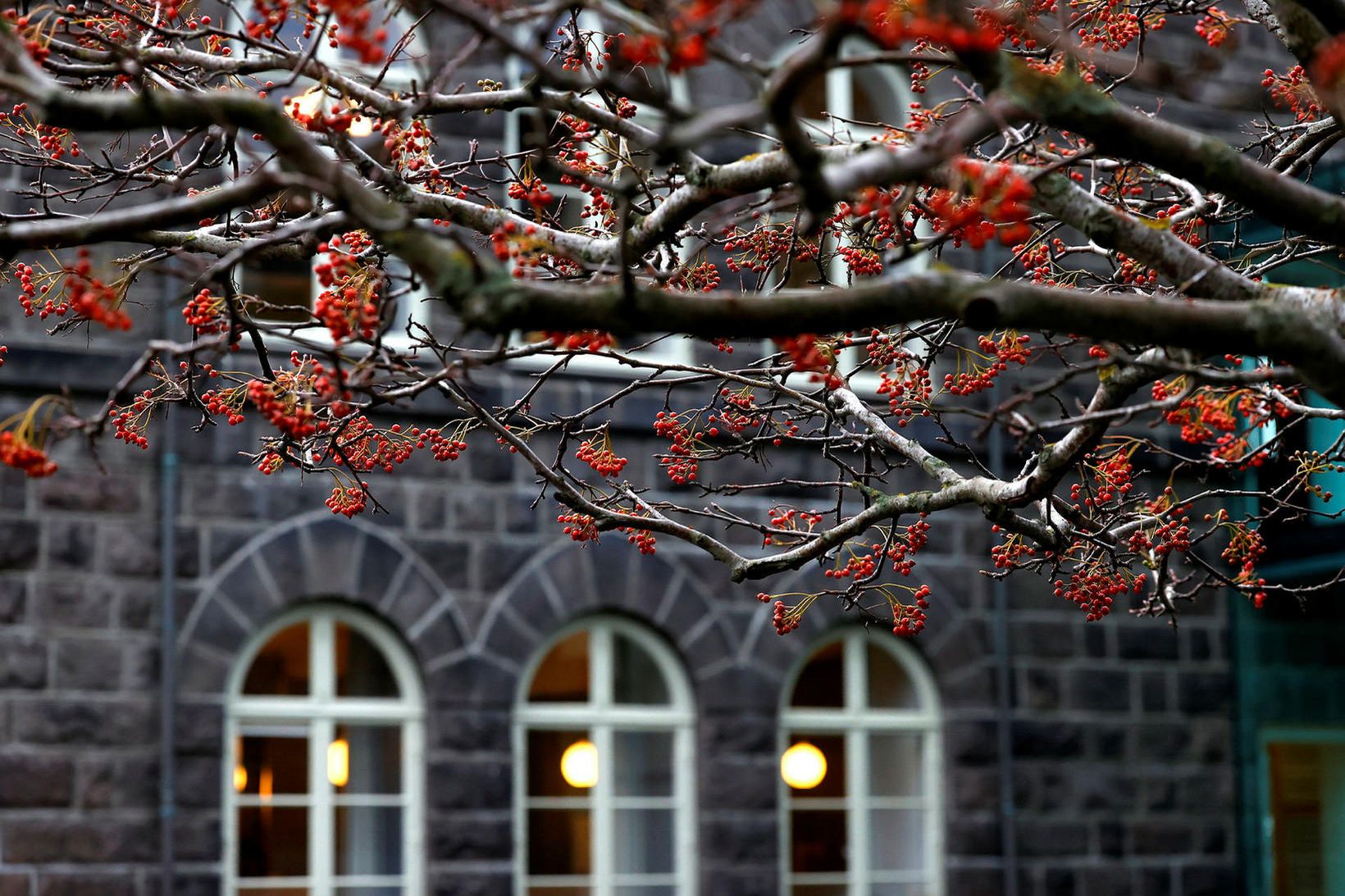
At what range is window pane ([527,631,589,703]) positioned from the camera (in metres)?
11.1

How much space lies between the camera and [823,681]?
38.7 feet

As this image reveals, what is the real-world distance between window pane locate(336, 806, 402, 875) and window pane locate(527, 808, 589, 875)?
0.82m

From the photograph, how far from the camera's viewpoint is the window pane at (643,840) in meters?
11.1

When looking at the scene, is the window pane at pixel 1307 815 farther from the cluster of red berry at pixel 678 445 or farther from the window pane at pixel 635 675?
the cluster of red berry at pixel 678 445

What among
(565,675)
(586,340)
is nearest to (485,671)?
(565,675)

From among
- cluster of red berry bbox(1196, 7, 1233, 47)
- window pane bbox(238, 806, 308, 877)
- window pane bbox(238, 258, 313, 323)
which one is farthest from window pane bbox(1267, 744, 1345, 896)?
cluster of red berry bbox(1196, 7, 1233, 47)

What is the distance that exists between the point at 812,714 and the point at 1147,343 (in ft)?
26.8

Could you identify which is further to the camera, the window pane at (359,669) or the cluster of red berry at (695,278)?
the window pane at (359,669)

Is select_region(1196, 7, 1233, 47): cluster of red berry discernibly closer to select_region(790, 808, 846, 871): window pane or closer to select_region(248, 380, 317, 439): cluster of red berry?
select_region(248, 380, 317, 439): cluster of red berry

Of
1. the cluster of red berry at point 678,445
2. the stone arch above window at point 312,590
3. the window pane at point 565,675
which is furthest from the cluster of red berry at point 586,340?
the window pane at point 565,675

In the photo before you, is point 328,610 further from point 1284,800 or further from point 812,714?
point 1284,800

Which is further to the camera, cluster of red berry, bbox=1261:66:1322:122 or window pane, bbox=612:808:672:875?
window pane, bbox=612:808:672:875

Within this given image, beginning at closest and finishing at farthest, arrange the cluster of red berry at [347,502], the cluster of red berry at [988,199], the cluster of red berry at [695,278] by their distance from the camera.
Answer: the cluster of red berry at [988,199] < the cluster of red berry at [695,278] < the cluster of red berry at [347,502]

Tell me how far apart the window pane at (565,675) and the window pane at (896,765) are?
6.40ft
